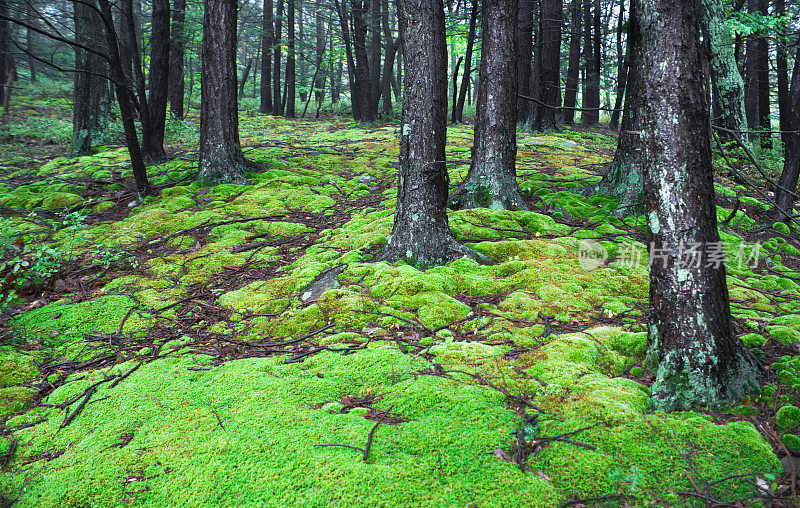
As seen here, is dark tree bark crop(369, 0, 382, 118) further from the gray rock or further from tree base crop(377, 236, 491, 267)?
the gray rock

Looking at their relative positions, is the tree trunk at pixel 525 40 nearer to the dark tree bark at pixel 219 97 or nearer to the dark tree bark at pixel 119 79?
the dark tree bark at pixel 219 97

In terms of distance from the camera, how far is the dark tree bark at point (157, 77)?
33.1ft

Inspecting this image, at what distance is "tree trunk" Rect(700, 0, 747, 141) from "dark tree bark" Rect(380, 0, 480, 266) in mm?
6616

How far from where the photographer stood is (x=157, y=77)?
403 inches

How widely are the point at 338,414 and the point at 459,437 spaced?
748 millimetres

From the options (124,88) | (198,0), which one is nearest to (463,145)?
(124,88)

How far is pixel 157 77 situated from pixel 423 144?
8721mm

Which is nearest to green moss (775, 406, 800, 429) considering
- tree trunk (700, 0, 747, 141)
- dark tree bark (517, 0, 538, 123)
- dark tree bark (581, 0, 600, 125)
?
tree trunk (700, 0, 747, 141)

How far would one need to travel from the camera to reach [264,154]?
35.8ft

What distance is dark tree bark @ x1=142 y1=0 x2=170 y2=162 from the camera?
10086mm

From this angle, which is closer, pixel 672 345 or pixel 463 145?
pixel 672 345

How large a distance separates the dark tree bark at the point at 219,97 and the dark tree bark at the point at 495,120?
15.0ft

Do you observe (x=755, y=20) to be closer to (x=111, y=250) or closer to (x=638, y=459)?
(x=638, y=459)

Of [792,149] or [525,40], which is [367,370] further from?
[525,40]
